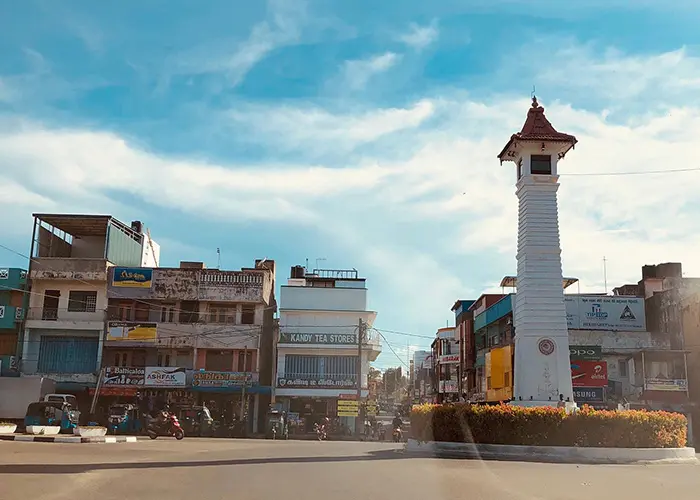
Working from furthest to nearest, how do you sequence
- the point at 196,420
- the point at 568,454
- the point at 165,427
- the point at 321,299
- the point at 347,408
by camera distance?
the point at 321,299
the point at 347,408
the point at 196,420
the point at 165,427
the point at 568,454

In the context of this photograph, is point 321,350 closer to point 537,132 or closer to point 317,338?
point 317,338

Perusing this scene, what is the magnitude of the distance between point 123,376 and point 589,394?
2824cm

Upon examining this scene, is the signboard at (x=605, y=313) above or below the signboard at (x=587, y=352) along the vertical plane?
above

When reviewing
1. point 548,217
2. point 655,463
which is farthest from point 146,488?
point 548,217

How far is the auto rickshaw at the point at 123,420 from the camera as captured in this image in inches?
1665

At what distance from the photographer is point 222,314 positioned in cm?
5044

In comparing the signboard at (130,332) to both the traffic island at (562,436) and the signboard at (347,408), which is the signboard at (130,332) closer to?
the signboard at (347,408)

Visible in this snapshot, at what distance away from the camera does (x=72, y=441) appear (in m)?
26.5

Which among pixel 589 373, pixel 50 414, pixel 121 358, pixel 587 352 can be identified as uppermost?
pixel 587 352

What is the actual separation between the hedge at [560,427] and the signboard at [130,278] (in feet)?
102

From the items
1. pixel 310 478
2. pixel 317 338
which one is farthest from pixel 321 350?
pixel 310 478

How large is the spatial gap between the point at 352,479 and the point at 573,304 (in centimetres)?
3746

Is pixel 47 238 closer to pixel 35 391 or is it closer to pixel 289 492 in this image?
pixel 35 391

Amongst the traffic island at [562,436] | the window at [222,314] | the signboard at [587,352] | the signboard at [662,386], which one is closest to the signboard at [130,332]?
the window at [222,314]
